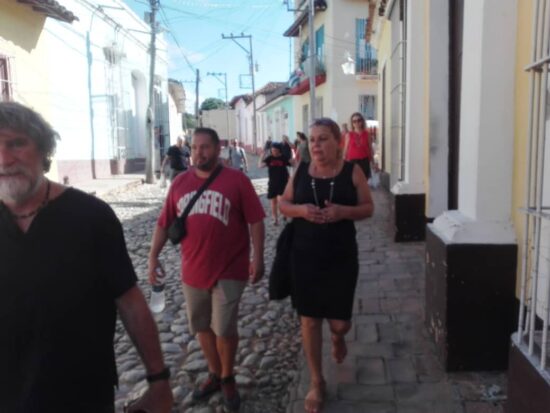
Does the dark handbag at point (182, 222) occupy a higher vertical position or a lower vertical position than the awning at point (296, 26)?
lower

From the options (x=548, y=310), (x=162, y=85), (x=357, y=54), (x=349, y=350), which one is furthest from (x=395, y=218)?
(x=162, y=85)

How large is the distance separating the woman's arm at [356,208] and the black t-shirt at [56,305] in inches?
57.6

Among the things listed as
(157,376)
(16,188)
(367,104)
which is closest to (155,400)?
(157,376)

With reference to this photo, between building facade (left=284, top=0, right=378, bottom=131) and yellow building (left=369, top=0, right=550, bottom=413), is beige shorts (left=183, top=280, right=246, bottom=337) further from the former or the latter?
building facade (left=284, top=0, right=378, bottom=131)

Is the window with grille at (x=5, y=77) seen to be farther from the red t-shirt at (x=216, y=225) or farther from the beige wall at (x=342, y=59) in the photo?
the beige wall at (x=342, y=59)

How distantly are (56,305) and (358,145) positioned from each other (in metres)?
9.04

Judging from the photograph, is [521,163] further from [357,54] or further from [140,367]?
[357,54]

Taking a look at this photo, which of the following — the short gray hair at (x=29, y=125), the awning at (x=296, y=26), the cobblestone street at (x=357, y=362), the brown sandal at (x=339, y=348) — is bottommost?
the cobblestone street at (x=357, y=362)

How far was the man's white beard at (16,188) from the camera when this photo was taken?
67.6 inches

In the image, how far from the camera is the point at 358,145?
33.8 ft

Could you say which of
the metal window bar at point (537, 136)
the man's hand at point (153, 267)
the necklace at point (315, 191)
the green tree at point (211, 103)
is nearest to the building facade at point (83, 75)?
the man's hand at point (153, 267)

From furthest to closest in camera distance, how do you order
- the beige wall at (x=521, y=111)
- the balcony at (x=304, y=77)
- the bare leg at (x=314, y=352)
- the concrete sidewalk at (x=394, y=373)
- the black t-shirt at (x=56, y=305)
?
the balcony at (x=304, y=77) < the bare leg at (x=314, y=352) < the concrete sidewalk at (x=394, y=373) < the beige wall at (x=521, y=111) < the black t-shirt at (x=56, y=305)

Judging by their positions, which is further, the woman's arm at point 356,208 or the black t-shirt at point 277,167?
the black t-shirt at point 277,167

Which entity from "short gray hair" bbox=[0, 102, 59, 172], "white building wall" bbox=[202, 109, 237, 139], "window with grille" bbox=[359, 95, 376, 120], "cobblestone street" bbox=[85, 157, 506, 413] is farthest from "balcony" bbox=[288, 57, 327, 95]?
"white building wall" bbox=[202, 109, 237, 139]
